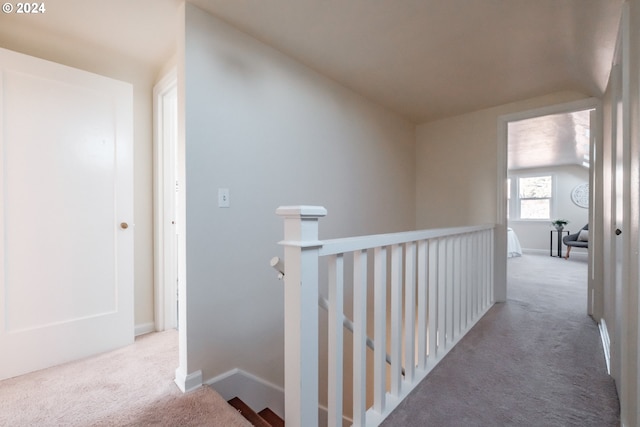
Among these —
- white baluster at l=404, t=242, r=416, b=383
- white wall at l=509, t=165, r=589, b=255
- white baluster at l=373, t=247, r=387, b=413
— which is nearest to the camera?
white baluster at l=373, t=247, r=387, b=413

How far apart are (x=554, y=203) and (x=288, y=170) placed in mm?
7711

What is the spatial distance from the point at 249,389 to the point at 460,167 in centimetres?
302

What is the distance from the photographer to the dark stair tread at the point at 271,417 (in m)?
1.75

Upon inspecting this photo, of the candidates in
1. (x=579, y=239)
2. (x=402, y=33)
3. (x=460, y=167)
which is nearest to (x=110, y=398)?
(x=402, y=33)

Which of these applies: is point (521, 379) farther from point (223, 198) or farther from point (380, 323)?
point (223, 198)

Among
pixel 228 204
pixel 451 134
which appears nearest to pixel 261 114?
pixel 228 204

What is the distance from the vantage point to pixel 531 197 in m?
7.31

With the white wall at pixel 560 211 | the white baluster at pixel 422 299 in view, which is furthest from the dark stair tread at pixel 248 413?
the white wall at pixel 560 211

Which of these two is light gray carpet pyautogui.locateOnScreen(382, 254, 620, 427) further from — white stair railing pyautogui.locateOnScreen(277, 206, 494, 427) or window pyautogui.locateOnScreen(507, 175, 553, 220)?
window pyautogui.locateOnScreen(507, 175, 553, 220)

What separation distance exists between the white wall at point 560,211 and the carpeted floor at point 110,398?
8.20 metres

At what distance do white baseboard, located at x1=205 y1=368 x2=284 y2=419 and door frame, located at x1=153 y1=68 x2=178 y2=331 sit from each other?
0.93 m

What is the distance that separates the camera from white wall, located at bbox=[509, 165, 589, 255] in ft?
21.7

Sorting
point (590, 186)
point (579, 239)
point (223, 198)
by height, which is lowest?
point (579, 239)

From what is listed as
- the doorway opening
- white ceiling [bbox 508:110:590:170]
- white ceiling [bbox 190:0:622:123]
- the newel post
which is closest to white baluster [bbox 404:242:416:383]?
the newel post
